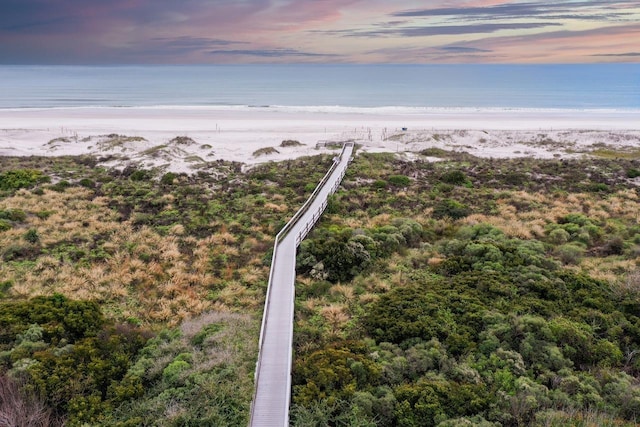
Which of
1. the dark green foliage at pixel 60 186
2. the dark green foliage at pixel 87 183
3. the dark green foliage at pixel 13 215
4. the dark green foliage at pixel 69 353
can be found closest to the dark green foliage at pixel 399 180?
the dark green foliage at pixel 87 183

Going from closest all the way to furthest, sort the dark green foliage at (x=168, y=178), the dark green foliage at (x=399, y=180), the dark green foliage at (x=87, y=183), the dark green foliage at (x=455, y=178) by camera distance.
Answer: the dark green foliage at (x=87, y=183) < the dark green foliage at (x=399, y=180) < the dark green foliage at (x=168, y=178) < the dark green foliage at (x=455, y=178)

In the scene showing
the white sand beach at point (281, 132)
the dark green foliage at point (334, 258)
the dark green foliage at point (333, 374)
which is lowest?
the dark green foliage at point (333, 374)

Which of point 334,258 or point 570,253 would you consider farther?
point 570,253

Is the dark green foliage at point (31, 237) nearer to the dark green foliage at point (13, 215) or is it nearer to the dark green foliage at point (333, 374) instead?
the dark green foliage at point (13, 215)

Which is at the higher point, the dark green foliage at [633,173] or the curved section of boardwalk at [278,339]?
the dark green foliage at [633,173]

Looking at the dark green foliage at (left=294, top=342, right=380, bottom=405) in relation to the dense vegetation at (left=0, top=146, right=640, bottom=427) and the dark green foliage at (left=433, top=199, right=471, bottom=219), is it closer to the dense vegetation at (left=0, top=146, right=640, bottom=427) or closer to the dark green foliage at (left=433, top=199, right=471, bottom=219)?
the dense vegetation at (left=0, top=146, right=640, bottom=427)

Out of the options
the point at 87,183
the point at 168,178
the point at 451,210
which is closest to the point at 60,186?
the point at 87,183

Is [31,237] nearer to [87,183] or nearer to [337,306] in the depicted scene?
[87,183]
